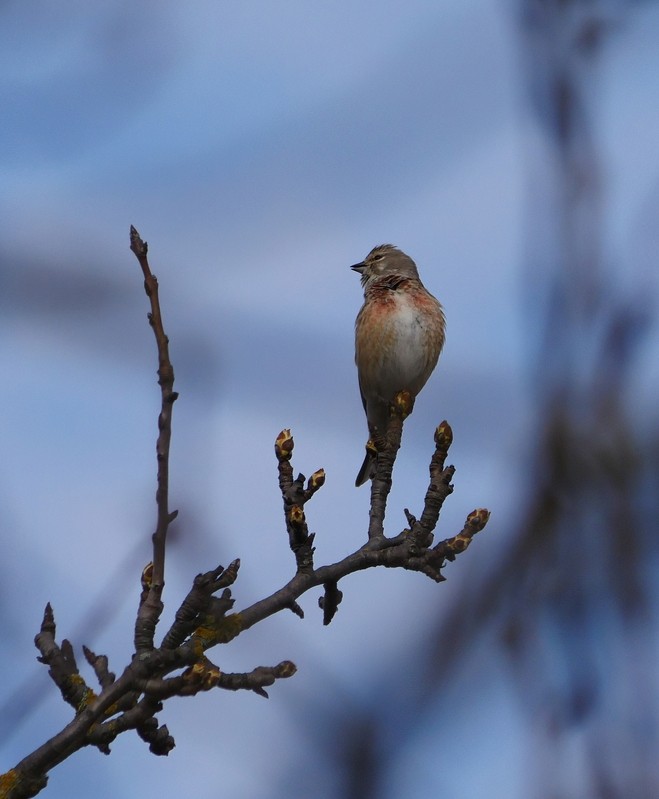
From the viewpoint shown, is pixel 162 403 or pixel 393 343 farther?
pixel 393 343

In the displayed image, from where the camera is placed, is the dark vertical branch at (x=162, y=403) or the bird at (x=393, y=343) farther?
the bird at (x=393, y=343)

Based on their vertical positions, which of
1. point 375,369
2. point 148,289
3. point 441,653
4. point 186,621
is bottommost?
point 441,653

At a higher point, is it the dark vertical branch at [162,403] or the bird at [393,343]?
the bird at [393,343]

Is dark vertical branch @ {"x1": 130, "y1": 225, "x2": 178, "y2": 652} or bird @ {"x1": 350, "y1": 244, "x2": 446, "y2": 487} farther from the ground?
bird @ {"x1": 350, "y1": 244, "x2": 446, "y2": 487}

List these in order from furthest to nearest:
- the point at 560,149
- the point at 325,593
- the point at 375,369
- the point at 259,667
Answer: the point at 375,369 < the point at 325,593 < the point at 259,667 < the point at 560,149

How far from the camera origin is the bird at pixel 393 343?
314 inches


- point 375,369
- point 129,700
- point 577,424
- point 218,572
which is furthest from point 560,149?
point 375,369

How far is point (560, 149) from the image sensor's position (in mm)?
1784

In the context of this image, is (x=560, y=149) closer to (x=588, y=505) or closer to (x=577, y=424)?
(x=577, y=424)

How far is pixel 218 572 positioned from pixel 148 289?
112 centimetres

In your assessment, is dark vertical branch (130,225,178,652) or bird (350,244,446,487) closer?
dark vertical branch (130,225,178,652)

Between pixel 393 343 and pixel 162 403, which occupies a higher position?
pixel 393 343

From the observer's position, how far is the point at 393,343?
795cm

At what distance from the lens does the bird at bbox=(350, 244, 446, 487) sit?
26.1 ft
